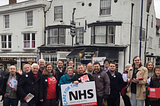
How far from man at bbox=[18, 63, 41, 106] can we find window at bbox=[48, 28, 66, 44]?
15307mm

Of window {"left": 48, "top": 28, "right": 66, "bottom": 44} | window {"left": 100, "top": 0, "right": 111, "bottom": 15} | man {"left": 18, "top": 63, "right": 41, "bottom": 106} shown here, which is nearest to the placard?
man {"left": 18, "top": 63, "right": 41, "bottom": 106}

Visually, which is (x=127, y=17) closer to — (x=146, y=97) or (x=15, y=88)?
(x=146, y=97)

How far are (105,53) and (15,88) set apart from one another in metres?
12.9

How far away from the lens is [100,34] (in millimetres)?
18047

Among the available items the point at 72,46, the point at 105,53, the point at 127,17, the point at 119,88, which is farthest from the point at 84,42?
the point at 119,88

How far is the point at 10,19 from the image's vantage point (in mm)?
23703

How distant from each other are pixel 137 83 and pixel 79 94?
189cm

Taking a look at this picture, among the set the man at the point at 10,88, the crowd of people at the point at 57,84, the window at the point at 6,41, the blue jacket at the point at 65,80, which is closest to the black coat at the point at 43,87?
the crowd of people at the point at 57,84

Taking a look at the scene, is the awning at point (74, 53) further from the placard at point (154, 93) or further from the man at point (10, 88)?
the placard at point (154, 93)

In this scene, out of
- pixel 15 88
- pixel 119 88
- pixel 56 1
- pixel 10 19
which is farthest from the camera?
pixel 10 19

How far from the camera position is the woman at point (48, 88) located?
517cm

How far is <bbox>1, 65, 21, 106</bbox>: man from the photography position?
5.36 meters

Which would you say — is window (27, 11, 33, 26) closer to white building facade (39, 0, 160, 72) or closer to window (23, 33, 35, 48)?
window (23, 33, 35, 48)

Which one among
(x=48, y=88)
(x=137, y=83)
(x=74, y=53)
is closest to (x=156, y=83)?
(x=137, y=83)
